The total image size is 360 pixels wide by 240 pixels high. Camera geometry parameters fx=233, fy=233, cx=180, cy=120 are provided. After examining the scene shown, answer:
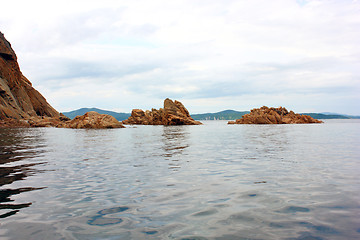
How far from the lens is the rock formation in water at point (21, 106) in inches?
2124

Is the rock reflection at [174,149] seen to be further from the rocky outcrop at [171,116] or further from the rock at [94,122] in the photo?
the rocky outcrop at [171,116]

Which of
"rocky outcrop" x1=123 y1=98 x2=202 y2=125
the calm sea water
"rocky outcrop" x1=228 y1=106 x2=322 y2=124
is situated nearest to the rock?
"rocky outcrop" x1=123 y1=98 x2=202 y2=125

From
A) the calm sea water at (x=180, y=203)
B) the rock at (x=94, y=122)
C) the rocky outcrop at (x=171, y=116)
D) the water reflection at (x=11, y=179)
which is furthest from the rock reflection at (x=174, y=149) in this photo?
the rocky outcrop at (x=171, y=116)

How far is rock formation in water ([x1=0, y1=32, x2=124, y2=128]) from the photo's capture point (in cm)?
5394

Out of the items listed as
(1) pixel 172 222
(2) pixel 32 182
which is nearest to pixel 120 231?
(1) pixel 172 222

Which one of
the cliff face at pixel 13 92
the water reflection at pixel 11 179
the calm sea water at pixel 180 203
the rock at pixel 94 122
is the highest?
the cliff face at pixel 13 92

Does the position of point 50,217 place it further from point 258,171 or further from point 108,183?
point 258,171

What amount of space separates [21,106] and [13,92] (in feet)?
16.5

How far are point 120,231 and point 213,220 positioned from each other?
5.70 ft

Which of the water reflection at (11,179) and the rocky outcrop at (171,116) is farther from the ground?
the rocky outcrop at (171,116)

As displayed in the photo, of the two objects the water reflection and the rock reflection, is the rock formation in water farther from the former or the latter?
the water reflection

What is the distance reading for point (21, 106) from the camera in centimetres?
6950

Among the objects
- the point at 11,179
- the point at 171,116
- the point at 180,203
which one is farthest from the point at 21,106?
the point at 180,203

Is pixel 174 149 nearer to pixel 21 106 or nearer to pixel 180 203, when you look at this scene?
pixel 180 203
